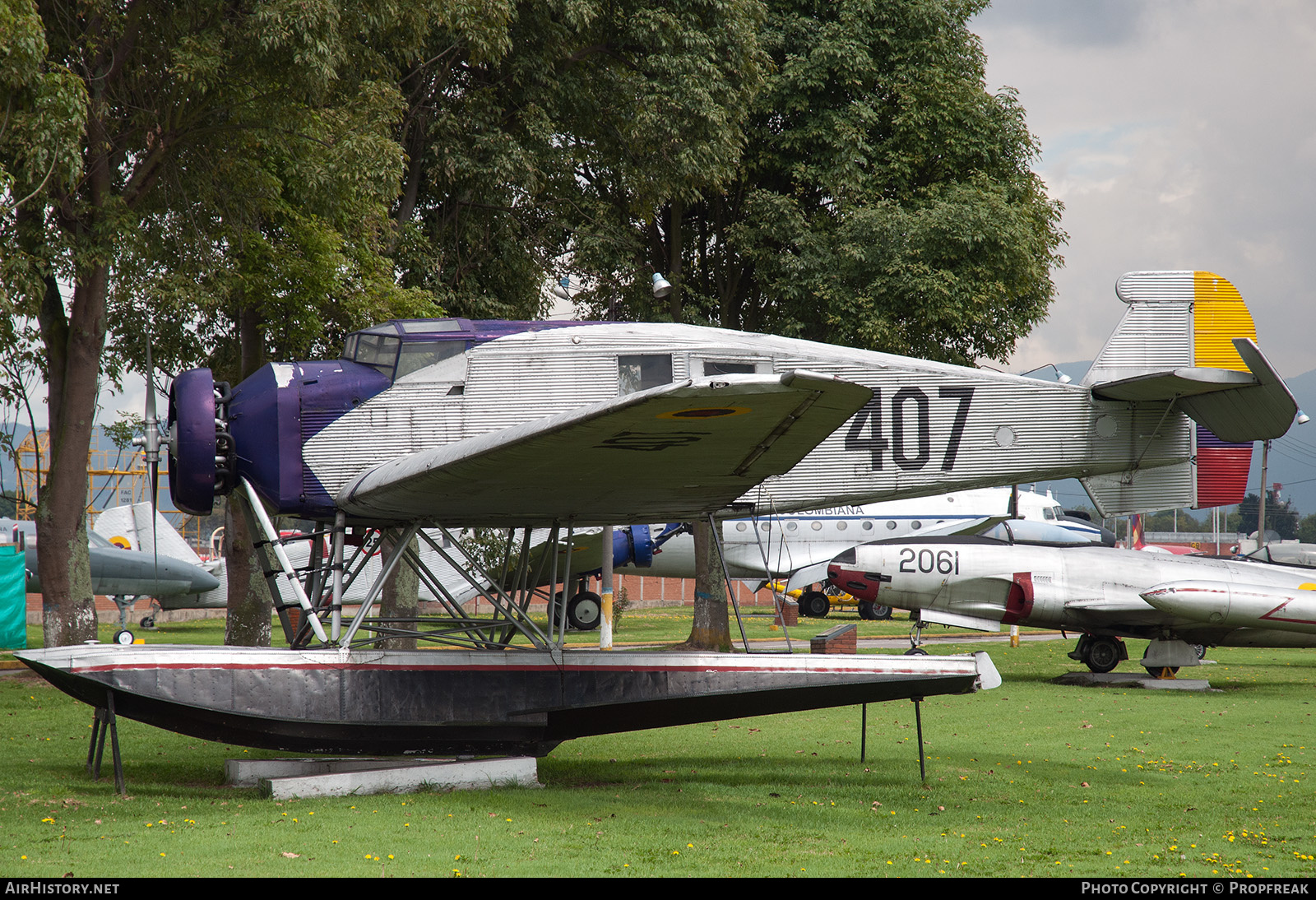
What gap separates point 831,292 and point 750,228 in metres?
2.37

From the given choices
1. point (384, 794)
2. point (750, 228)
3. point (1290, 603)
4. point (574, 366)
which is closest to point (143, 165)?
point (574, 366)

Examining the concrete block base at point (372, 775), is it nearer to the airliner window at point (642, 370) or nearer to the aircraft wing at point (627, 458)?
the aircraft wing at point (627, 458)

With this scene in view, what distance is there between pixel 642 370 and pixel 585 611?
16846mm

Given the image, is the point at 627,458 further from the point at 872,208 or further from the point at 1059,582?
the point at 872,208

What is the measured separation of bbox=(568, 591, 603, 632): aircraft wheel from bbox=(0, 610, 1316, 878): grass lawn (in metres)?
12.0

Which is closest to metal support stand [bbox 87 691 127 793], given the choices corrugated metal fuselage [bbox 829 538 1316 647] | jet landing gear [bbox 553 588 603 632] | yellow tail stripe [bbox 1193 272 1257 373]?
yellow tail stripe [bbox 1193 272 1257 373]

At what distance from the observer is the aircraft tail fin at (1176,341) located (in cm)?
959

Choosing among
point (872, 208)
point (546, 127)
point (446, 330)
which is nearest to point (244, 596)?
point (546, 127)

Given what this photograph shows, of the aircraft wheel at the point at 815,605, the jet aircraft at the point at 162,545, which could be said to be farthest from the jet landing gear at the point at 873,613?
the jet aircraft at the point at 162,545

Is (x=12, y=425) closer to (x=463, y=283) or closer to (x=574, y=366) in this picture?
(x=463, y=283)

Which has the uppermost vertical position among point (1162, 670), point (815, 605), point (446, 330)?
point (446, 330)

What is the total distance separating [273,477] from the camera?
832cm

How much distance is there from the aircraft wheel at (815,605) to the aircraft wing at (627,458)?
907 inches

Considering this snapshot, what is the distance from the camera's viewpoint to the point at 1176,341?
1032 centimetres
